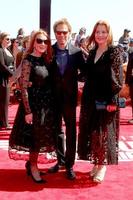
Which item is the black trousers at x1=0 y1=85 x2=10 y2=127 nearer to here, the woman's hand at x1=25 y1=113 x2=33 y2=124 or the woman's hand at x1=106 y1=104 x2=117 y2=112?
the woman's hand at x1=25 y1=113 x2=33 y2=124

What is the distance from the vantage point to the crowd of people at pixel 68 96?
501cm

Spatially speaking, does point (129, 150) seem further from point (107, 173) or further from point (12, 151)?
point (12, 151)

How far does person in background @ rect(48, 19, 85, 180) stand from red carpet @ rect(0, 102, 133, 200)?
0.24 m

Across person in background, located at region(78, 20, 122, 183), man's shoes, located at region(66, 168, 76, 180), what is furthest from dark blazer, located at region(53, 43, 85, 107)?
man's shoes, located at region(66, 168, 76, 180)

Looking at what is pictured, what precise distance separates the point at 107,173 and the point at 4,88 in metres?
3.26

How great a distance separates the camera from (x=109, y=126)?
17.0ft

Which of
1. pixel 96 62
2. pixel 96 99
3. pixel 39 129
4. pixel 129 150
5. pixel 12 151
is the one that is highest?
pixel 96 62

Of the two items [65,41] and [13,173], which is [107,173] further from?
[65,41]

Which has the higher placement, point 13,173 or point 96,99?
point 96,99

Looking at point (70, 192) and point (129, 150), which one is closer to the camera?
point (70, 192)

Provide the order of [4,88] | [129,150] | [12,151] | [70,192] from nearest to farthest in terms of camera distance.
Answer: [70,192], [12,151], [129,150], [4,88]

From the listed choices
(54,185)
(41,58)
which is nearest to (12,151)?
(54,185)

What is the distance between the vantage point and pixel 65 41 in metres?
5.16

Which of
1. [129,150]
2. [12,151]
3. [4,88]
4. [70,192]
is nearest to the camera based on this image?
[70,192]
